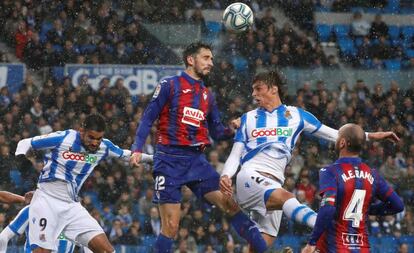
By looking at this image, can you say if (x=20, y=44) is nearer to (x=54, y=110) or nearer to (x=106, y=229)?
(x=54, y=110)

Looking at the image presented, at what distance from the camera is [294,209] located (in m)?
8.67

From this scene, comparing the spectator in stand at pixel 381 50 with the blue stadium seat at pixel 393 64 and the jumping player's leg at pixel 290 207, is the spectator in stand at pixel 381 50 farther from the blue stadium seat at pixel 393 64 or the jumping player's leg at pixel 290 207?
the jumping player's leg at pixel 290 207

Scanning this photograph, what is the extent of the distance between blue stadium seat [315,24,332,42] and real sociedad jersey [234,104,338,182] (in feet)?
40.4

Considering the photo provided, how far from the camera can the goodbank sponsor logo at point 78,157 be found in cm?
991

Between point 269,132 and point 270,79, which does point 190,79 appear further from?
point 269,132

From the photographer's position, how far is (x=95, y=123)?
379 inches

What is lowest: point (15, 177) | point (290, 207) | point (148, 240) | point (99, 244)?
point (148, 240)

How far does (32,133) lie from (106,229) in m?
2.28

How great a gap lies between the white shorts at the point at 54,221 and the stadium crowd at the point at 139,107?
4.14m

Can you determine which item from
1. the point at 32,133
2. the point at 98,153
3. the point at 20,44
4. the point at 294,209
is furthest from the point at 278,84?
the point at 20,44

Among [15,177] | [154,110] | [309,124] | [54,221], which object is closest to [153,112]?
[154,110]

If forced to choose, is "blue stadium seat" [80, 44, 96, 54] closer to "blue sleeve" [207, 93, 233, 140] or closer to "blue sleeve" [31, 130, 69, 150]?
"blue sleeve" [31, 130, 69, 150]

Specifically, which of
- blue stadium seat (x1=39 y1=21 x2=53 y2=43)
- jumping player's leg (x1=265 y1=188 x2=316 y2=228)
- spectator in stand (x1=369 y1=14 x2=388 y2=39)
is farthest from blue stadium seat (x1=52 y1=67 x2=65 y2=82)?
jumping player's leg (x1=265 y1=188 x2=316 y2=228)

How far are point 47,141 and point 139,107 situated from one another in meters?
7.49
